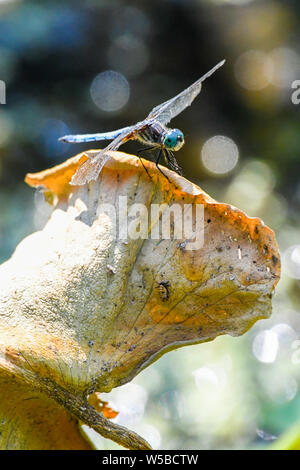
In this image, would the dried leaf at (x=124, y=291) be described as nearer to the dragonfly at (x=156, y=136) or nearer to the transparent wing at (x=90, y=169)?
the transparent wing at (x=90, y=169)

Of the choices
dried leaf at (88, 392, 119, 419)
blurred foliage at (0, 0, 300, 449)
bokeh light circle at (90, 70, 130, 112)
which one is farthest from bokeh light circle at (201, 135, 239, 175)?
dried leaf at (88, 392, 119, 419)

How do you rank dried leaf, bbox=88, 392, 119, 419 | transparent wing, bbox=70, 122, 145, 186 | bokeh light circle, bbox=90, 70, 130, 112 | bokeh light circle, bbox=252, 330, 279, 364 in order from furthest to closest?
bokeh light circle, bbox=90, 70, 130, 112, bokeh light circle, bbox=252, 330, 279, 364, dried leaf, bbox=88, 392, 119, 419, transparent wing, bbox=70, 122, 145, 186

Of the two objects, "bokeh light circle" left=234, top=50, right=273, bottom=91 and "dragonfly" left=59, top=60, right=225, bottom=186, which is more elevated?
"bokeh light circle" left=234, top=50, right=273, bottom=91

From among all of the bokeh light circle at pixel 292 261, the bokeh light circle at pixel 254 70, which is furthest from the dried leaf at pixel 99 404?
the bokeh light circle at pixel 254 70

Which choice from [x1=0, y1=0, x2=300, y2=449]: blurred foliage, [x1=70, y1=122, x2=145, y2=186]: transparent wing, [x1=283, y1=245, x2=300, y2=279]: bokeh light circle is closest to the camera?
[x1=70, y1=122, x2=145, y2=186]: transparent wing

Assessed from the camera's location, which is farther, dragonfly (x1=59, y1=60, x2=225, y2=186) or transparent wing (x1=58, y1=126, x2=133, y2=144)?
transparent wing (x1=58, y1=126, x2=133, y2=144)

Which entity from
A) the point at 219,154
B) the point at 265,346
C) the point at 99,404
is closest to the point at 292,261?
the point at 265,346

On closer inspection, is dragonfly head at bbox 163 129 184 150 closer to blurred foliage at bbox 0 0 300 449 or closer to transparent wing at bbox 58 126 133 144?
transparent wing at bbox 58 126 133 144

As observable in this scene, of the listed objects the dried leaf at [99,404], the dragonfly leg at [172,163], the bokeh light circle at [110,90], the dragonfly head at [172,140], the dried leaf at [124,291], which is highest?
the bokeh light circle at [110,90]
